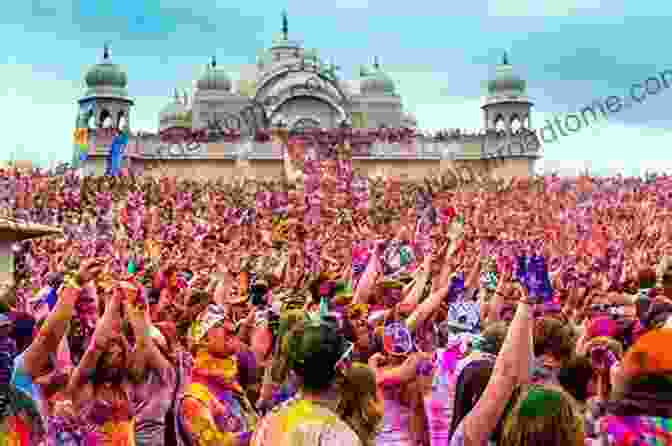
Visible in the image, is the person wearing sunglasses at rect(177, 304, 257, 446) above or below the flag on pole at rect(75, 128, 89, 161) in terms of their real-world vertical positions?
below

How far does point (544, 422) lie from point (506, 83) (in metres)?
65.8

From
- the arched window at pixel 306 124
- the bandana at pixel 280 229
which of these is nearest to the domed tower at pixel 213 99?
the arched window at pixel 306 124

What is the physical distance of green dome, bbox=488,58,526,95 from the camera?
6750 centimetres

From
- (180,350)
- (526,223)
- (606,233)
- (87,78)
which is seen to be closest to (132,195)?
(526,223)

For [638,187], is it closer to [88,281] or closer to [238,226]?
[238,226]

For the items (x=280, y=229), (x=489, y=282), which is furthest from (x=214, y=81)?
(x=489, y=282)

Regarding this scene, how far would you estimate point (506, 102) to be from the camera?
6675cm

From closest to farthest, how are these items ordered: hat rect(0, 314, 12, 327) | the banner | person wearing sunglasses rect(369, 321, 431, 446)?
hat rect(0, 314, 12, 327)
person wearing sunglasses rect(369, 321, 431, 446)
the banner

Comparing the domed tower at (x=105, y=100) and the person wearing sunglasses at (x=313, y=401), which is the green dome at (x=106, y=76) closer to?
the domed tower at (x=105, y=100)

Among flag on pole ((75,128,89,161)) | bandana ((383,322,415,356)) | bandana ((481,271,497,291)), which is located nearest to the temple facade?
flag on pole ((75,128,89,161))

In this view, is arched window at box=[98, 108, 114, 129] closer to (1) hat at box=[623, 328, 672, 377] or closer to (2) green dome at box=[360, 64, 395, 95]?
(2) green dome at box=[360, 64, 395, 95]

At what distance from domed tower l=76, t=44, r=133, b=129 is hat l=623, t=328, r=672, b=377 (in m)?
62.1

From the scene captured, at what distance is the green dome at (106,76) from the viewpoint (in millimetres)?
65625

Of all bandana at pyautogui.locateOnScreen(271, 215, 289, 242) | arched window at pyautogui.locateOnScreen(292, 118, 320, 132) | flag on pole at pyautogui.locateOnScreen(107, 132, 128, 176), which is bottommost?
bandana at pyautogui.locateOnScreen(271, 215, 289, 242)
